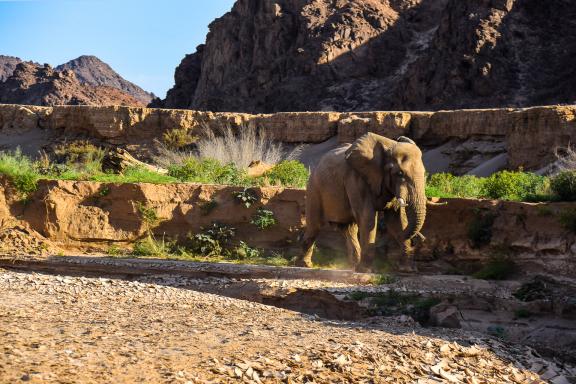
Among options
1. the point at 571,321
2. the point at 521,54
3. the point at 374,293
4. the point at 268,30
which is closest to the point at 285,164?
the point at 374,293

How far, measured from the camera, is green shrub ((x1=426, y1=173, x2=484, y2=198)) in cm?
1741

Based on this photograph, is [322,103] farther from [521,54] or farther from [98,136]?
[98,136]

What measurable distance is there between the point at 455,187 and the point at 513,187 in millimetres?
1652

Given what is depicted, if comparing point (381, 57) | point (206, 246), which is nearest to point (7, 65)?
point (381, 57)

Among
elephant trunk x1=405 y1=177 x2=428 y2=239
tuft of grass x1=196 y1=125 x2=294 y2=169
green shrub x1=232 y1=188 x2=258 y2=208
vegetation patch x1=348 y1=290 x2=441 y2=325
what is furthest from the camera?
tuft of grass x1=196 y1=125 x2=294 y2=169

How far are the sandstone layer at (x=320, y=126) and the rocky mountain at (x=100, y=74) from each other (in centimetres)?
7841

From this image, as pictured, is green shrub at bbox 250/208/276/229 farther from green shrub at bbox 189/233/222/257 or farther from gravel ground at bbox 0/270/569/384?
gravel ground at bbox 0/270/569/384

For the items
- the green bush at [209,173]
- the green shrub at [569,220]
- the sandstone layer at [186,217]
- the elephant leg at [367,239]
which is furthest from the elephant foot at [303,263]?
the green bush at [209,173]

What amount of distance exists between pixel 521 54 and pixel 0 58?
8501 cm

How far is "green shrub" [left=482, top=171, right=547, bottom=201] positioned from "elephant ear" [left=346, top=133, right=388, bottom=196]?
11.5 feet

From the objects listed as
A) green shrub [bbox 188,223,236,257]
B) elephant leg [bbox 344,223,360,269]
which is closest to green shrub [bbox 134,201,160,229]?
green shrub [bbox 188,223,236,257]

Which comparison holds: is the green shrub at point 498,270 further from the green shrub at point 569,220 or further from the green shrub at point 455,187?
the green shrub at point 455,187

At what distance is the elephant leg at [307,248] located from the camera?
623 inches

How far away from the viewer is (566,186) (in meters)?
15.5
